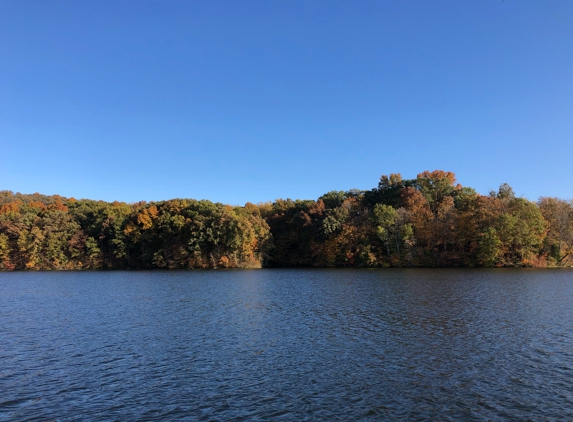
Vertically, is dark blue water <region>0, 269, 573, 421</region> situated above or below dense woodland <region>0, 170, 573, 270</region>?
below

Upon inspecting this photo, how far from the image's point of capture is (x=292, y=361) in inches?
715

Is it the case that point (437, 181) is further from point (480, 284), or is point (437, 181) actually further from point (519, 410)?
point (519, 410)

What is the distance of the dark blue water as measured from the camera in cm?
1311

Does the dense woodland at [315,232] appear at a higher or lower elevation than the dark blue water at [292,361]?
higher

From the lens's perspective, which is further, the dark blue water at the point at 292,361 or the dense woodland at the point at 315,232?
the dense woodland at the point at 315,232

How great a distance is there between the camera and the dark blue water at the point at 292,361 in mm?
13109

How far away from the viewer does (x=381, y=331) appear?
77.6 ft

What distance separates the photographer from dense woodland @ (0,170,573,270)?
8175 cm

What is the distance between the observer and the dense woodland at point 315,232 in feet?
268

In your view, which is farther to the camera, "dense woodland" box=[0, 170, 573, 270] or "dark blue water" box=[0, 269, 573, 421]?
"dense woodland" box=[0, 170, 573, 270]

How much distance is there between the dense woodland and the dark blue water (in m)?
53.2

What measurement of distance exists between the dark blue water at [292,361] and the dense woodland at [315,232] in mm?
53207

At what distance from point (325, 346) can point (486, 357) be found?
7.78m

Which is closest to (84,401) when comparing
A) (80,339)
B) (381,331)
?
(80,339)
